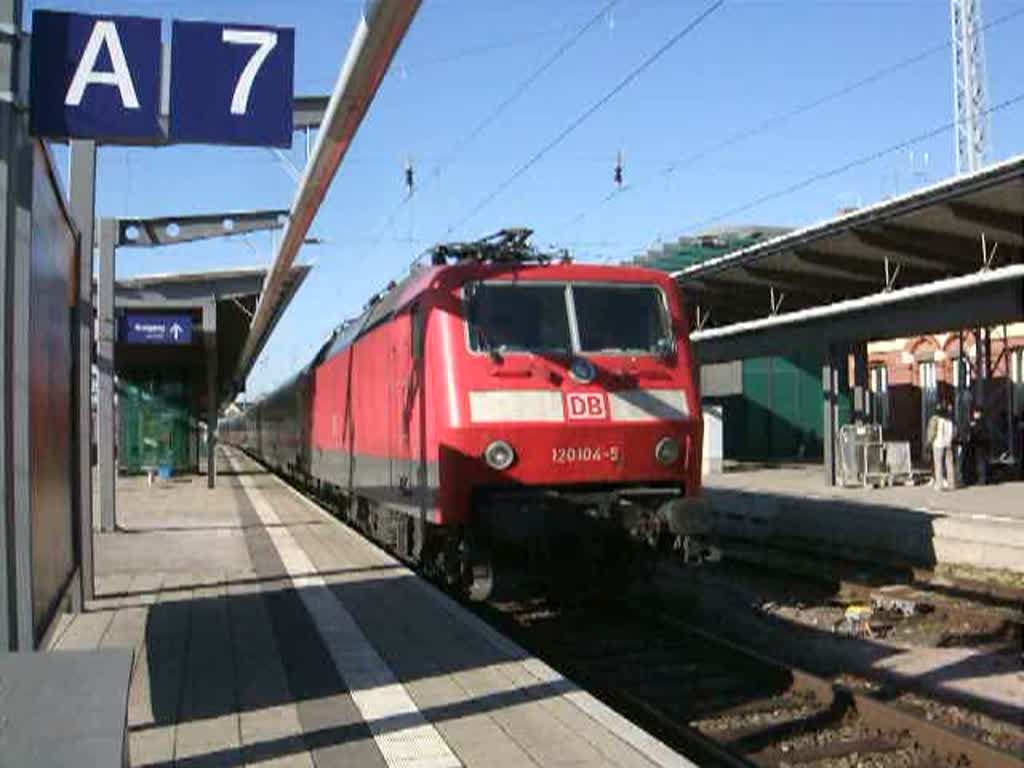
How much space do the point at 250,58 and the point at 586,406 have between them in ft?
14.8

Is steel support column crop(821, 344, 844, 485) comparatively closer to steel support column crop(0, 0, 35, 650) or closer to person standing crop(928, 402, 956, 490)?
person standing crop(928, 402, 956, 490)

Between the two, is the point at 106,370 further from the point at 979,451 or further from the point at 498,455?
the point at 979,451

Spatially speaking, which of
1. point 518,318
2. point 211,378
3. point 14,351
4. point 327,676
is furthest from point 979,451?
point 14,351

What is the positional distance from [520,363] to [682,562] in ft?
6.78

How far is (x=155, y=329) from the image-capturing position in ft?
90.7

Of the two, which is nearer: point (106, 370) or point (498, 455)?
point (498, 455)

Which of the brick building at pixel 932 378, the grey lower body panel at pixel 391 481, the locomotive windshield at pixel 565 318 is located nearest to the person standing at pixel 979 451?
the brick building at pixel 932 378

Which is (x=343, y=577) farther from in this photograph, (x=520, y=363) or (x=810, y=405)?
(x=810, y=405)

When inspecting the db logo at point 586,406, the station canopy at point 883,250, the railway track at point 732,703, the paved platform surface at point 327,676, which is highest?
the station canopy at point 883,250

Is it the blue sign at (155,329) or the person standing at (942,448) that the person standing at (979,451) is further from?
the blue sign at (155,329)

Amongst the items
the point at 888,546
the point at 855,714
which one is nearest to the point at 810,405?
the point at 888,546

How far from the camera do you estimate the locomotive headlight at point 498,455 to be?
9430mm

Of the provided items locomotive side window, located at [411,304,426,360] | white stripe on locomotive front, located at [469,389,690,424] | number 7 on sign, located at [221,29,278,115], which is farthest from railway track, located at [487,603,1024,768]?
number 7 on sign, located at [221,29,278,115]

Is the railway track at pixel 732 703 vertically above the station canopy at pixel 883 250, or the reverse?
the station canopy at pixel 883 250
